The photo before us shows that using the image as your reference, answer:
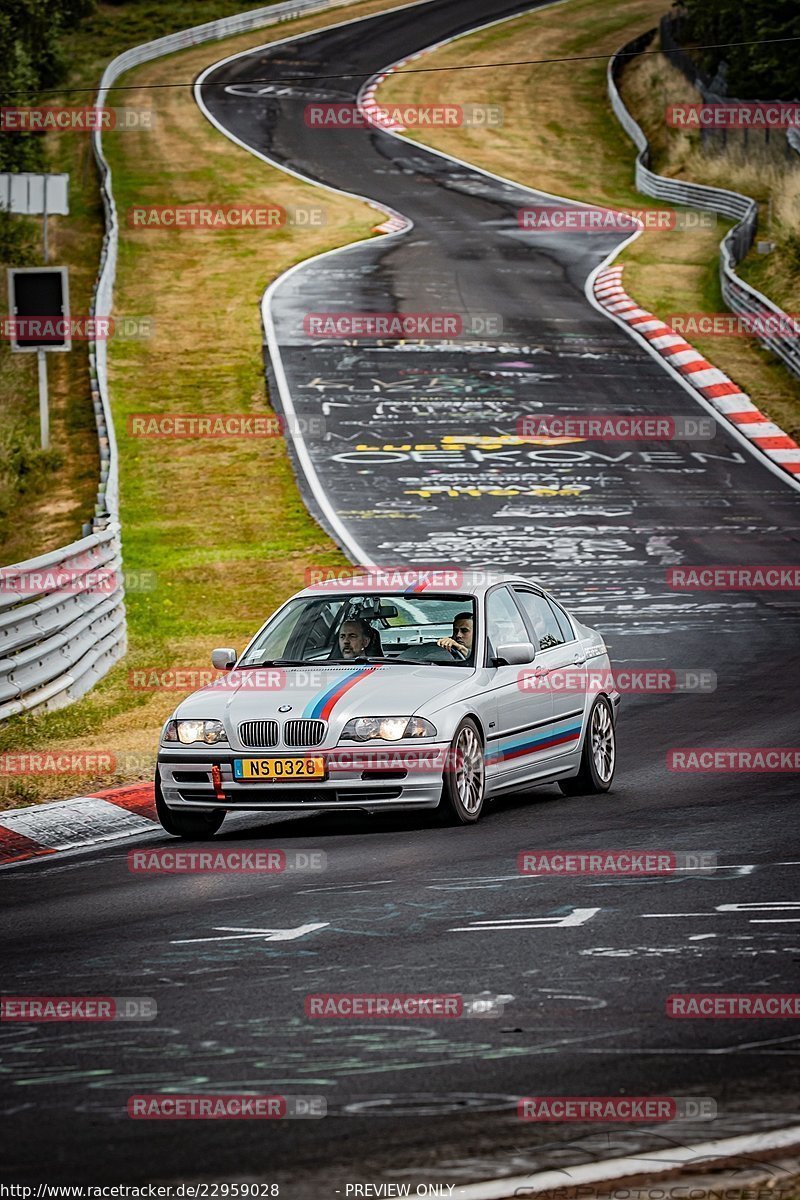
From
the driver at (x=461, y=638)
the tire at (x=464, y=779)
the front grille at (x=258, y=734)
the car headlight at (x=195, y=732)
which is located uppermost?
the driver at (x=461, y=638)

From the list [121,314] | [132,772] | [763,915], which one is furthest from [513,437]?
[763,915]

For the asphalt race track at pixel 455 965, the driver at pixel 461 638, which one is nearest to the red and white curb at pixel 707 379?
the asphalt race track at pixel 455 965

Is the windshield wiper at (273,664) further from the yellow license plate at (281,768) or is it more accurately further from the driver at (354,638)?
the yellow license plate at (281,768)

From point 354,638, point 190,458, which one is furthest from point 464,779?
point 190,458

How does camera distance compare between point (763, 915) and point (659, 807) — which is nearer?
point (763, 915)

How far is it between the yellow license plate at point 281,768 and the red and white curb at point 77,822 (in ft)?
3.81

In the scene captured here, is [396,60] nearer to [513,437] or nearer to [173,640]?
[513,437]

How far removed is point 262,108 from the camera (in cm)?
6444

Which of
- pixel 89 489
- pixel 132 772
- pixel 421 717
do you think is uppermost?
pixel 421 717

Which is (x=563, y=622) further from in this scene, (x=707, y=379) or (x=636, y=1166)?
(x=707, y=379)

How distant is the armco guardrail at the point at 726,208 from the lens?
34.6 metres

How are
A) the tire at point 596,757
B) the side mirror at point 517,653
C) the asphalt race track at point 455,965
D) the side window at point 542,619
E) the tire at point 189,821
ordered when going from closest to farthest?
the asphalt race track at point 455,965, the tire at point 189,821, the side mirror at point 517,653, the tire at point 596,757, the side window at point 542,619

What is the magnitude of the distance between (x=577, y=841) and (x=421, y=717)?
1.14 meters

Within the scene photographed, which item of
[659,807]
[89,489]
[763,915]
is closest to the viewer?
[763,915]
